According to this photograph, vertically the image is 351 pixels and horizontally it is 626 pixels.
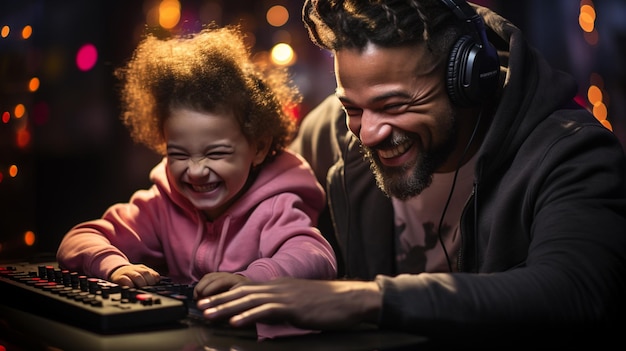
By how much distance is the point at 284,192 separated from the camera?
1267 millimetres

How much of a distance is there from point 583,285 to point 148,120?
0.72m

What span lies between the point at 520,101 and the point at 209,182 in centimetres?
47

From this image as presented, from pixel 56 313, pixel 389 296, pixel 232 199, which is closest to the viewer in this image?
pixel 389 296

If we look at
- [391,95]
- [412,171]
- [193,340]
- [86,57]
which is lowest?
[193,340]

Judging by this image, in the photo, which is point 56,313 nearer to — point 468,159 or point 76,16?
point 468,159

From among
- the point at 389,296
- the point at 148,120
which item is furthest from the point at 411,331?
the point at 148,120

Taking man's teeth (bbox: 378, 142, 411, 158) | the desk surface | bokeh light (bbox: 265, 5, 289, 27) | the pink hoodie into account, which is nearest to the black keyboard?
the desk surface

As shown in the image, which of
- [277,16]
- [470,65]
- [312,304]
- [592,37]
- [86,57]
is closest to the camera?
[312,304]

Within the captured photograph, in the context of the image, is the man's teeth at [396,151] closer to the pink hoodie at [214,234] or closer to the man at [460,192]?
the man at [460,192]

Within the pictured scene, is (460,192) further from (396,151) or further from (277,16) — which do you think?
(277,16)

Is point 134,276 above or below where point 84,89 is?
below

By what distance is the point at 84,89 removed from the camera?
161 centimetres

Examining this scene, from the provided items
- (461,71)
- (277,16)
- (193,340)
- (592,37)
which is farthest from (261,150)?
(592,37)

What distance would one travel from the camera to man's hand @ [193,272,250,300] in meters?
0.93
